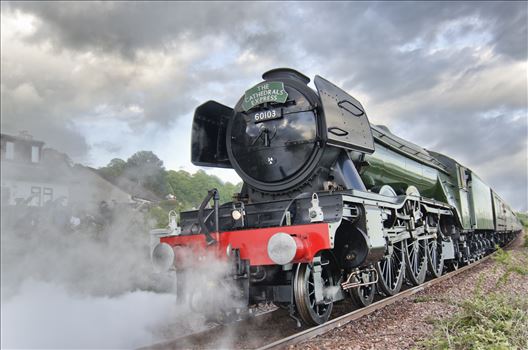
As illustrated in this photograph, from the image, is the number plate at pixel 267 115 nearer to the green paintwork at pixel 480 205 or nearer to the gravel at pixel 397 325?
the gravel at pixel 397 325

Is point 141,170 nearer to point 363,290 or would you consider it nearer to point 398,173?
point 363,290

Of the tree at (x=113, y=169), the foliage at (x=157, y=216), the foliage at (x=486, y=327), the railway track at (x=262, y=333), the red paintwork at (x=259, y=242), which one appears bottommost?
the railway track at (x=262, y=333)

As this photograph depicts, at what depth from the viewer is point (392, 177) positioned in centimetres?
730

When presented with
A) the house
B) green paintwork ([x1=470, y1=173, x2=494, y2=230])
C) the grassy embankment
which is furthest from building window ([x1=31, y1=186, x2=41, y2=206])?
green paintwork ([x1=470, y1=173, x2=494, y2=230])

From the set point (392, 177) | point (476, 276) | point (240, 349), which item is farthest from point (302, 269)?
point (476, 276)

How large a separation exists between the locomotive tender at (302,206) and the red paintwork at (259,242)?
0.03 ft

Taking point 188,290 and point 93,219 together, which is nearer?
point 188,290

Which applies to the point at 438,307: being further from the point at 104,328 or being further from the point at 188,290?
the point at 104,328

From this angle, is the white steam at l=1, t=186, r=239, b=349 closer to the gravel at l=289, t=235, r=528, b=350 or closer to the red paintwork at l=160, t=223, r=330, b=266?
the red paintwork at l=160, t=223, r=330, b=266

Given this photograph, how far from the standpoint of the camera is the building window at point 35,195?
3.31 metres

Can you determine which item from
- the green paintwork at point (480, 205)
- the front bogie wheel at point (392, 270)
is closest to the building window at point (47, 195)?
the front bogie wheel at point (392, 270)

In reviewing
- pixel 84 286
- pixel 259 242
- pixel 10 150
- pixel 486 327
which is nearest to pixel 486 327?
pixel 486 327

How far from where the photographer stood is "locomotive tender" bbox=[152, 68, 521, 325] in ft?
15.1

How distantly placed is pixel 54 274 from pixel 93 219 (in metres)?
0.83
